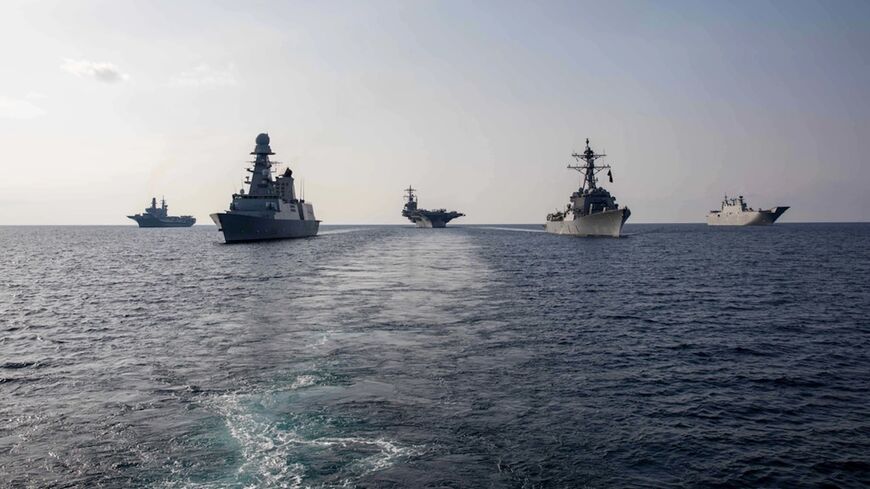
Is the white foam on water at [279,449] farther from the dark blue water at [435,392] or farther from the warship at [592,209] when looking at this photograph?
the warship at [592,209]

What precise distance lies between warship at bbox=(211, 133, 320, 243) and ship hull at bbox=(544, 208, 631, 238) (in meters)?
60.1

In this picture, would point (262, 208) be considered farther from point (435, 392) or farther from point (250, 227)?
point (435, 392)

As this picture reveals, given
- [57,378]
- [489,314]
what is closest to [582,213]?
[489,314]

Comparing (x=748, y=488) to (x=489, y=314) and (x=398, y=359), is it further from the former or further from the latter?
(x=489, y=314)

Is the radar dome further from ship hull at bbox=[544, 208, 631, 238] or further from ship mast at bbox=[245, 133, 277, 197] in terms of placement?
ship hull at bbox=[544, 208, 631, 238]

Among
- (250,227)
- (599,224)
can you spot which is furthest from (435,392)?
(599,224)

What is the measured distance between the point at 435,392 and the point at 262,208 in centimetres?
7915

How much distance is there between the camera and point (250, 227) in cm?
8288

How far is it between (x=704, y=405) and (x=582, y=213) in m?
98.0

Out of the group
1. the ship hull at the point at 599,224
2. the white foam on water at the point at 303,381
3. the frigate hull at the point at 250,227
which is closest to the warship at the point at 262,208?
the frigate hull at the point at 250,227

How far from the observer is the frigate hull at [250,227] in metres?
79.3

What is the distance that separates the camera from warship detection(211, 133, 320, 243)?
267 ft

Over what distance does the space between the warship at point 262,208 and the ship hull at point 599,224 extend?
6009 centimetres

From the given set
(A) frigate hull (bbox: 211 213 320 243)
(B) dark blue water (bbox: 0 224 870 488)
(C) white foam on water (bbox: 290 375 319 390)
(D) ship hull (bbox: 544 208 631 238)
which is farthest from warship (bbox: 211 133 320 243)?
(C) white foam on water (bbox: 290 375 319 390)
